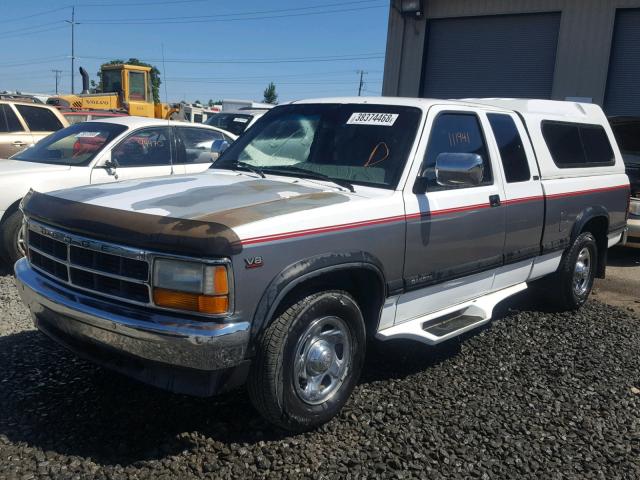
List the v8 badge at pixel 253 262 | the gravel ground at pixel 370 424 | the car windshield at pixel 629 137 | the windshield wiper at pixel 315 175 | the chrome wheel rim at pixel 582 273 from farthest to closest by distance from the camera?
the car windshield at pixel 629 137, the chrome wheel rim at pixel 582 273, the windshield wiper at pixel 315 175, the gravel ground at pixel 370 424, the v8 badge at pixel 253 262

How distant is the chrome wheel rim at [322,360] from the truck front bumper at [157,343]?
0.40 m

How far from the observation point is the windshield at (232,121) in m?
15.5

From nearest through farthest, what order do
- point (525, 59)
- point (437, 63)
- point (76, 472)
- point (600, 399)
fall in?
point (76, 472)
point (600, 399)
point (525, 59)
point (437, 63)

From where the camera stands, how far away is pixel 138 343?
3002 mm

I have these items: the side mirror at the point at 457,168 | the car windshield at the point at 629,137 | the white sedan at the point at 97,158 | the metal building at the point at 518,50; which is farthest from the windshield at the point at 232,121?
the side mirror at the point at 457,168

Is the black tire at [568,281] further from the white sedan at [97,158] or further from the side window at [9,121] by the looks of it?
the side window at [9,121]

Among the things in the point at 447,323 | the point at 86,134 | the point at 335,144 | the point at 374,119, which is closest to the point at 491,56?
the point at 86,134

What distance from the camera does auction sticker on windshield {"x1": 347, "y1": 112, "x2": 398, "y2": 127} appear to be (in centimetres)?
432

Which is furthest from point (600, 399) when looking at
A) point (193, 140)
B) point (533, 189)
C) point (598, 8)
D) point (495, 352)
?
point (598, 8)

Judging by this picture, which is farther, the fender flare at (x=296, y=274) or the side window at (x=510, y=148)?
the side window at (x=510, y=148)

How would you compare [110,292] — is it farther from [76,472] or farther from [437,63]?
[437,63]

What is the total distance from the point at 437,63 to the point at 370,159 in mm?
13835

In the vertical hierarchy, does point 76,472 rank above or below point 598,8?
below

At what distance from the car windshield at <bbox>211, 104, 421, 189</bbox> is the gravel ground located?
1444 millimetres
